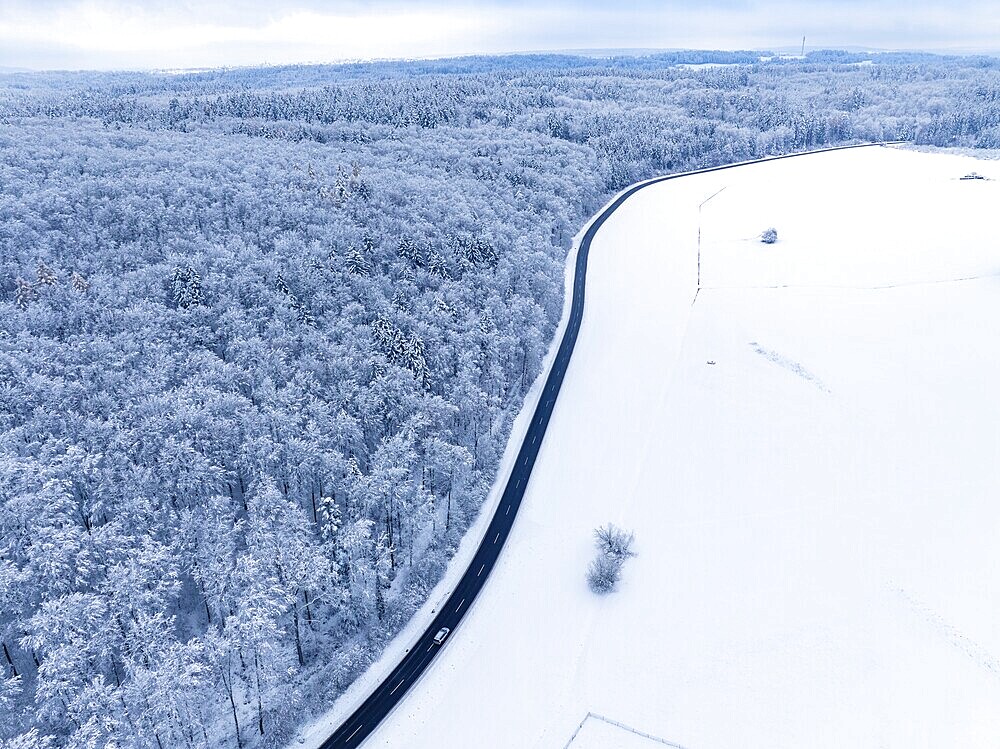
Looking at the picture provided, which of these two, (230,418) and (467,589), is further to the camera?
(467,589)

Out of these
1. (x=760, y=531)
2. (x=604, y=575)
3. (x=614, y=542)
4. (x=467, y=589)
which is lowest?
(x=760, y=531)

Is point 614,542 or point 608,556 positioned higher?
point 614,542

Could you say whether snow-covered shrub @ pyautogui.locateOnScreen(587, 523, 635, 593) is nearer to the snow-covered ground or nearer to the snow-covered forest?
the snow-covered ground

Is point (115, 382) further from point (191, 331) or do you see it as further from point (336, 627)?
point (336, 627)

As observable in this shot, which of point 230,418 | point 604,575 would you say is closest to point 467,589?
point 604,575

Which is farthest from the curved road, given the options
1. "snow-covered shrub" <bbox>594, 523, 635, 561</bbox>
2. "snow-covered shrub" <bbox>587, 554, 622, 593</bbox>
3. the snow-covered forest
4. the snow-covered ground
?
"snow-covered shrub" <bbox>594, 523, 635, 561</bbox>

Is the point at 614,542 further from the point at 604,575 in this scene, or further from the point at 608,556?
the point at 604,575

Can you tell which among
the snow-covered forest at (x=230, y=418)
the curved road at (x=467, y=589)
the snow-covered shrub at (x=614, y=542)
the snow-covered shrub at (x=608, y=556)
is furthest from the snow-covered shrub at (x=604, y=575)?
the snow-covered forest at (x=230, y=418)
